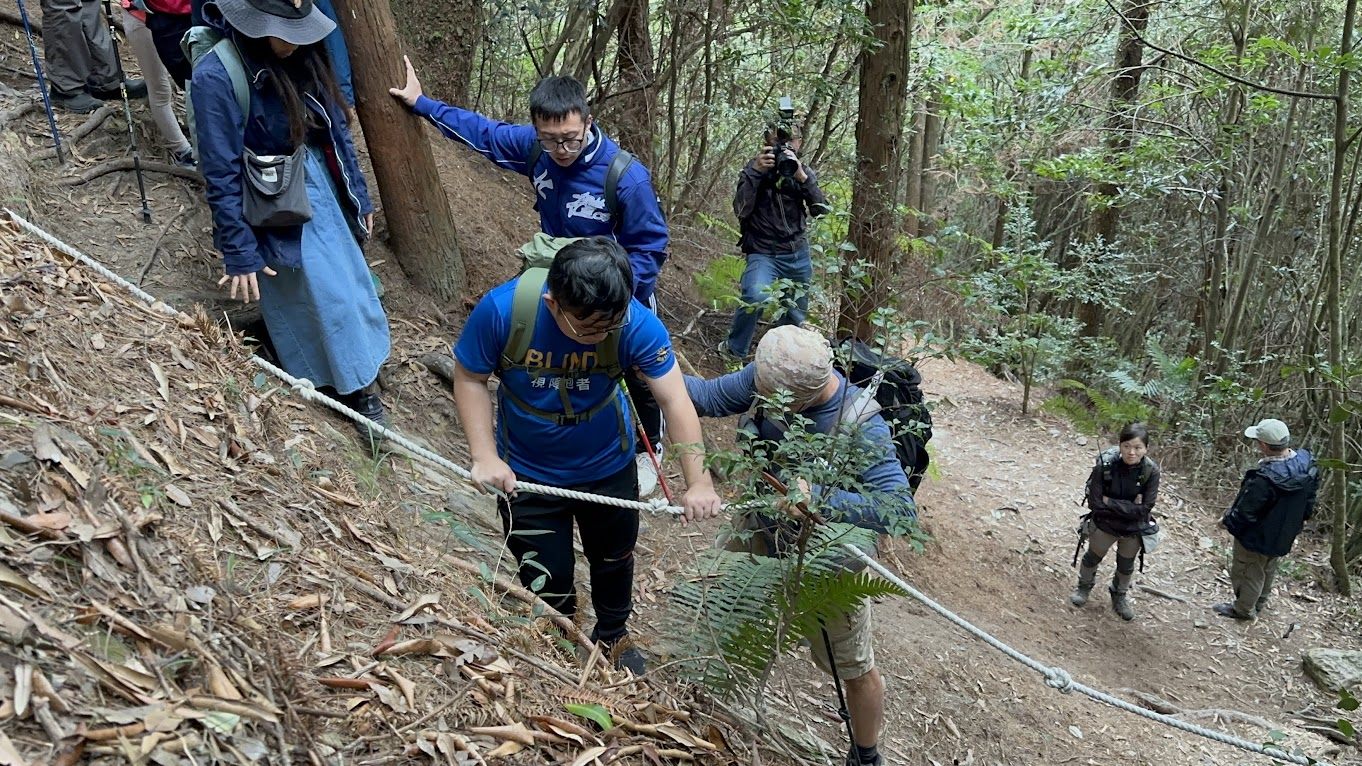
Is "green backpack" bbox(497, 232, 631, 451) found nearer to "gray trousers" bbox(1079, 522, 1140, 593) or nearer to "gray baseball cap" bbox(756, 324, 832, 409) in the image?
"gray baseball cap" bbox(756, 324, 832, 409)

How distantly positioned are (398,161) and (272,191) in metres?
1.29

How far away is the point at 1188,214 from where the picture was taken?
14.7 m

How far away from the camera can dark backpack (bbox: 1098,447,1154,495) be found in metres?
7.04

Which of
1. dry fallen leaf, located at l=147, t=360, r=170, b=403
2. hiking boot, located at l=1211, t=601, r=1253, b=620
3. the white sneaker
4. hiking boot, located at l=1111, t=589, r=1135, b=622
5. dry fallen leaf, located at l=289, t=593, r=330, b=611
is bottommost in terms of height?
hiking boot, located at l=1211, t=601, r=1253, b=620

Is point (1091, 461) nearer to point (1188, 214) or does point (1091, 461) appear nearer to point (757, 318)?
Answer: point (757, 318)

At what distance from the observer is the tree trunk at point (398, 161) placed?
4.21 metres

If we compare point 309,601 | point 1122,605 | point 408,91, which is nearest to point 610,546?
point 309,601

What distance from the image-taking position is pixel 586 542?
133 inches

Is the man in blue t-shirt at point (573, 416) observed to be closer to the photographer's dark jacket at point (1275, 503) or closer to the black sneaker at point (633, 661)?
the black sneaker at point (633, 661)

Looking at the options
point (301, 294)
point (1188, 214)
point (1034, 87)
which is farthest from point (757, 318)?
point (1188, 214)

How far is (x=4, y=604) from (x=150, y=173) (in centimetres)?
352

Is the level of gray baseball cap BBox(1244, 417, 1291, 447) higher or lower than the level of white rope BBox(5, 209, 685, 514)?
lower

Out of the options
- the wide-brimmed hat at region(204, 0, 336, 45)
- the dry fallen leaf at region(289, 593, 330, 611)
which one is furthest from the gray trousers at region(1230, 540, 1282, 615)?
the wide-brimmed hat at region(204, 0, 336, 45)

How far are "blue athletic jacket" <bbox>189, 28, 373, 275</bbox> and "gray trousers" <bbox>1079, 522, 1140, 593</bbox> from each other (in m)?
6.76
